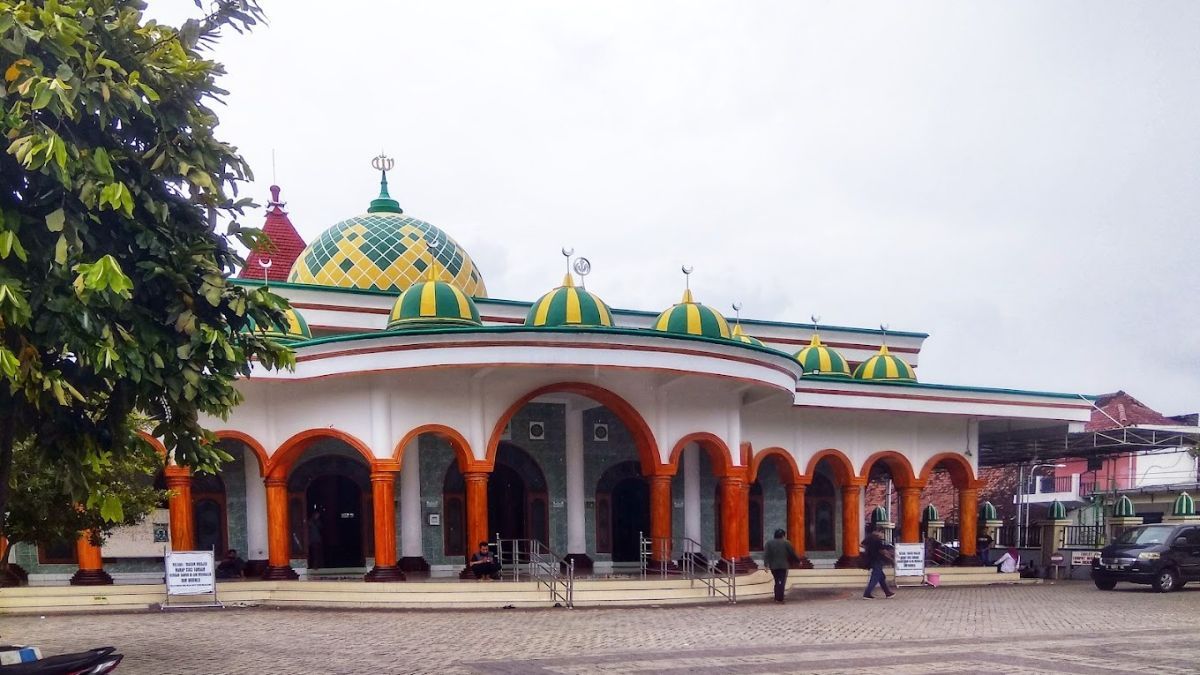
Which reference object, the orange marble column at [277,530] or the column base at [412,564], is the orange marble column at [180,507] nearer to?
the orange marble column at [277,530]

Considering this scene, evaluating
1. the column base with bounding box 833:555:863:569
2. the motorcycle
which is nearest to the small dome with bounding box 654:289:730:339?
the column base with bounding box 833:555:863:569

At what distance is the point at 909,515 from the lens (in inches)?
937

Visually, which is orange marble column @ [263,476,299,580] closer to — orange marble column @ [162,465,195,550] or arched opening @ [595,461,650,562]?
orange marble column @ [162,465,195,550]

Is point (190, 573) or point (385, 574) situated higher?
point (190, 573)

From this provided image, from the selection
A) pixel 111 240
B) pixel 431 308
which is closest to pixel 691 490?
pixel 431 308

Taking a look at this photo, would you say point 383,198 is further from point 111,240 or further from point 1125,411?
point 1125,411

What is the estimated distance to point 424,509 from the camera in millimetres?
20656

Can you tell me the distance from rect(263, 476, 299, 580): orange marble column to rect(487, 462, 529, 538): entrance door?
171 inches

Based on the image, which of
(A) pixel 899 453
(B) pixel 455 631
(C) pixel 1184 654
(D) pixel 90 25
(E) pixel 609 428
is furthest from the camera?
(A) pixel 899 453

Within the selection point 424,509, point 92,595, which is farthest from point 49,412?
point 424,509

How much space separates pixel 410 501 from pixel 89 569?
546 cm

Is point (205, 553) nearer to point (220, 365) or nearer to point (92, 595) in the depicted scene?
point (92, 595)

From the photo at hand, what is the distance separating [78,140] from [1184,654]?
10497mm

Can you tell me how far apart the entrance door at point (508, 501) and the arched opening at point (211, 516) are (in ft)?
16.6
